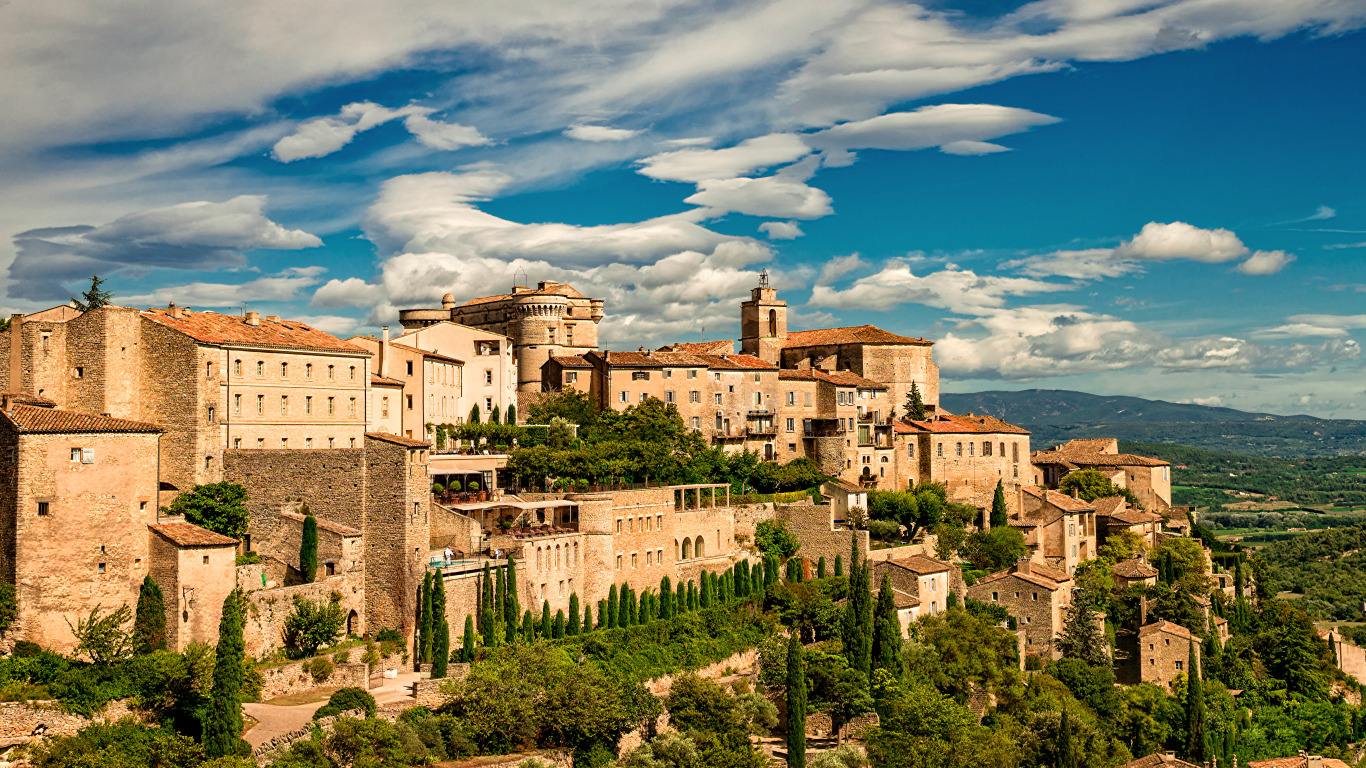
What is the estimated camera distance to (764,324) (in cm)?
9156

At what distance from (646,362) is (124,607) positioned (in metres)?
40.7

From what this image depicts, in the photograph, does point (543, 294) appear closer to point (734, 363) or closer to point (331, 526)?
point (734, 363)

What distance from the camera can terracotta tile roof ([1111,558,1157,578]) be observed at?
80500 mm

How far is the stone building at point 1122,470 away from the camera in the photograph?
320 ft

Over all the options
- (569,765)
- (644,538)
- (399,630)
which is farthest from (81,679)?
(644,538)

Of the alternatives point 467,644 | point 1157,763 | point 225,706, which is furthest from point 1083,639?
point 225,706

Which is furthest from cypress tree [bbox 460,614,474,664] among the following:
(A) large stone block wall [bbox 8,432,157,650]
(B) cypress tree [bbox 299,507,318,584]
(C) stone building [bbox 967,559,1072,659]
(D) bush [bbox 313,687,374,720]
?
(C) stone building [bbox 967,559,1072,659]

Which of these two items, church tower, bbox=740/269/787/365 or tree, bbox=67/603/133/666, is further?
church tower, bbox=740/269/787/365

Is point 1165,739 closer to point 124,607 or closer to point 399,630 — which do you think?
point 399,630

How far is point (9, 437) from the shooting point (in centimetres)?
3975

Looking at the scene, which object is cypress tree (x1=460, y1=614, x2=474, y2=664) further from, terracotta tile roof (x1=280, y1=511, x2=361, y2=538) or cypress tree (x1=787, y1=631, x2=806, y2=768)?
cypress tree (x1=787, y1=631, x2=806, y2=768)

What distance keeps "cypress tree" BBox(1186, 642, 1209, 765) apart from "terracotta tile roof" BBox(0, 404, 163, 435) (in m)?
56.9

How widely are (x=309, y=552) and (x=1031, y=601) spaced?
143 feet

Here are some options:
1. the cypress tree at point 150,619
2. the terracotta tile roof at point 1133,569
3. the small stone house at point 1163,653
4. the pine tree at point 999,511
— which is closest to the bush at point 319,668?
the cypress tree at point 150,619
